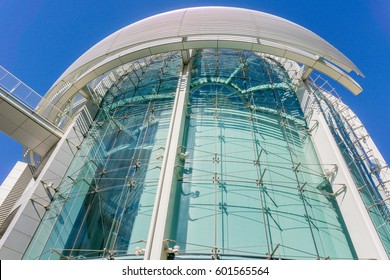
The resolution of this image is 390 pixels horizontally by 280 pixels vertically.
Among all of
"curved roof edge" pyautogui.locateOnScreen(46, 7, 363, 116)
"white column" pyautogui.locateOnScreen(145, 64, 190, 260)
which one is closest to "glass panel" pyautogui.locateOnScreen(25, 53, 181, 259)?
"white column" pyautogui.locateOnScreen(145, 64, 190, 260)

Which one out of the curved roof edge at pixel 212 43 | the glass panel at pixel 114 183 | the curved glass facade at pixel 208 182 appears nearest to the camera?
the curved glass facade at pixel 208 182

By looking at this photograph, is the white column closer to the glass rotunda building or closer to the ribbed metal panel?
the glass rotunda building

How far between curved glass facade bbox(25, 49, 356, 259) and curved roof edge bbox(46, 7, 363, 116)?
89cm

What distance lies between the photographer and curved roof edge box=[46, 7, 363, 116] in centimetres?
726

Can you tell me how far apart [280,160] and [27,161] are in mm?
8722

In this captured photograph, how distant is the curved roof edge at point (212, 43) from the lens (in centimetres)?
726

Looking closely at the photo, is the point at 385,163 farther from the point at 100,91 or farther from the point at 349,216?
the point at 100,91

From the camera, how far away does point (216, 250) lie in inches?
165

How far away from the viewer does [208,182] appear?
5.41m

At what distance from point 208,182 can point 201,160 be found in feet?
1.76

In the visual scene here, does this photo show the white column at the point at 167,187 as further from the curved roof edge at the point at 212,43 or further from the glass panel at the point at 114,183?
the curved roof edge at the point at 212,43

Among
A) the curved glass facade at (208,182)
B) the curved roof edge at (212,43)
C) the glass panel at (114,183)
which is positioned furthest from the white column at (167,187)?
the curved roof edge at (212,43)

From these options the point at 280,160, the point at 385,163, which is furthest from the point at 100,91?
the point at 385,163

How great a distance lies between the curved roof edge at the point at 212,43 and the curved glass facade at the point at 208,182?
0.89m
